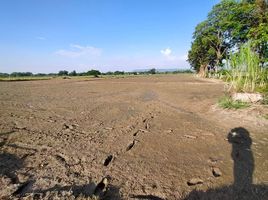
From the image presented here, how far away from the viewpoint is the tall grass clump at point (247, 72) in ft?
26.2

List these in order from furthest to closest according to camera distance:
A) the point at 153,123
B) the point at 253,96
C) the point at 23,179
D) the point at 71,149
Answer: the point at 253,96
the point at 153,123
the point at 71,149
the point at 23,179

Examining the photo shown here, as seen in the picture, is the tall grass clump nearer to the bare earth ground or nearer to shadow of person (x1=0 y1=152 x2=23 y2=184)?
the bare earth ground

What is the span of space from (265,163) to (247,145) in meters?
0.80

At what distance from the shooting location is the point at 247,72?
813cm

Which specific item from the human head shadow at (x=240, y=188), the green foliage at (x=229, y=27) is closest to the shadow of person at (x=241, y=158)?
the human head shadow at (x=240, y=188)

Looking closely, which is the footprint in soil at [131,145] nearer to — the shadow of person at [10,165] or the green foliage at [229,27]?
the shadow of person at [10,165]

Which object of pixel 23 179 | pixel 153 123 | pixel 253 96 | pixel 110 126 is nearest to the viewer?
pixel 23 179

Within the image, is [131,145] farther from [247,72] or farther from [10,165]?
[247,72]

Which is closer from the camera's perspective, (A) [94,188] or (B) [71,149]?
(A) [94,188]

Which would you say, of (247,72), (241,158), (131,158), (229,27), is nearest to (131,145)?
(131,158)

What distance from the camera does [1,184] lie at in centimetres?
257

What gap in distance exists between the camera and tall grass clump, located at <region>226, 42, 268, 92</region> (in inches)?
314

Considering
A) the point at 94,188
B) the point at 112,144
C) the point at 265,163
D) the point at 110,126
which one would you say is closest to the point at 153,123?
the point at 110,126

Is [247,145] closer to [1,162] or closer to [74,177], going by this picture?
[74,177]
